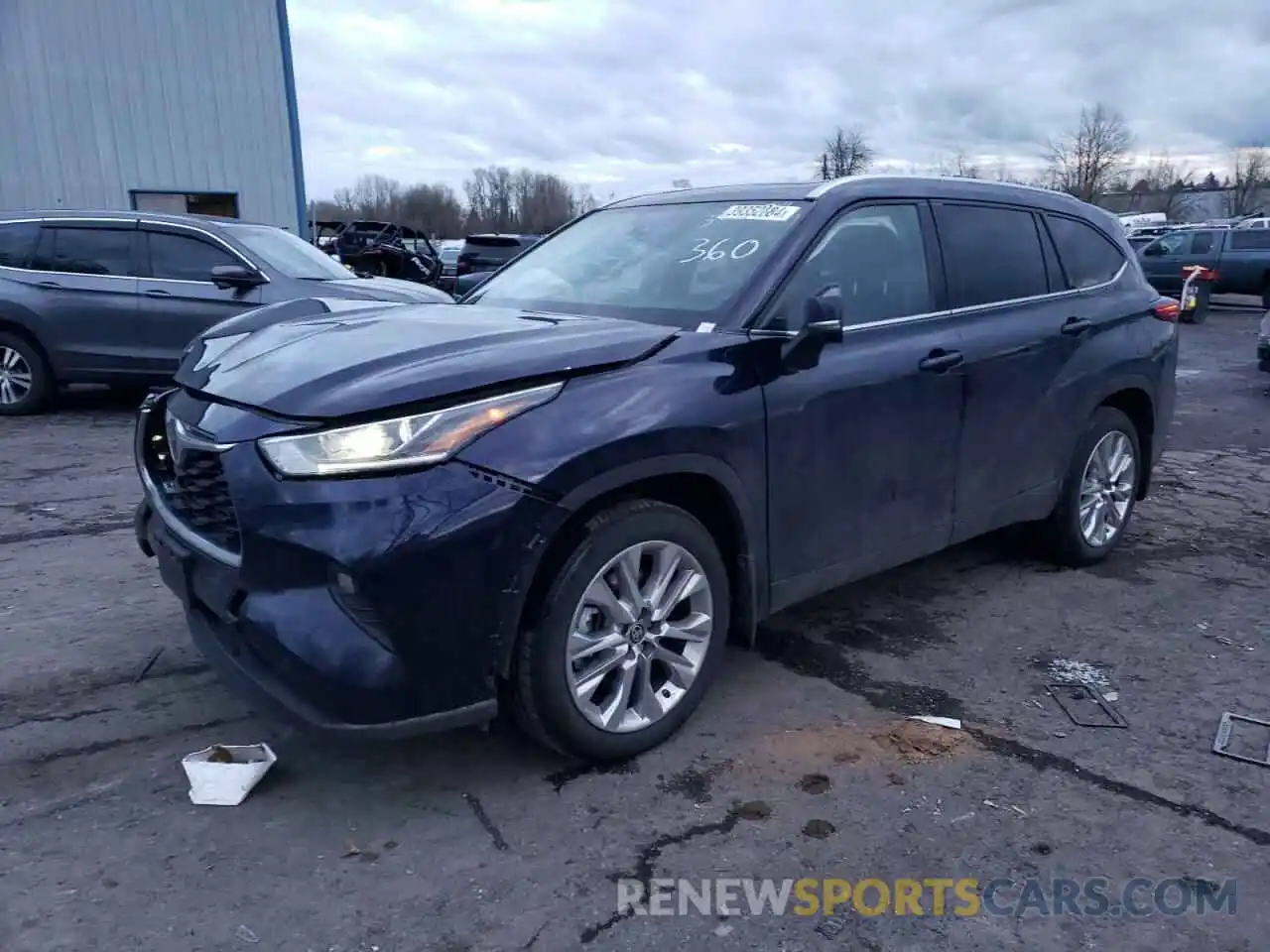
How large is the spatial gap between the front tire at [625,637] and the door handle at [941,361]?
124cm

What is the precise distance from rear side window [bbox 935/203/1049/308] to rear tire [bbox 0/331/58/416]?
8.03 meters

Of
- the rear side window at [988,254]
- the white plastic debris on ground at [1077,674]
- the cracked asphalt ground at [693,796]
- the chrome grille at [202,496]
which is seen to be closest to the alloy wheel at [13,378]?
the cracked asphalt ground at [693,796]

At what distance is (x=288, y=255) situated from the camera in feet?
30.1

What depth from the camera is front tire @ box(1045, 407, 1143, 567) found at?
4.82 metres

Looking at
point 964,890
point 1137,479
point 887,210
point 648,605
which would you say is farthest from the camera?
point 1137,479

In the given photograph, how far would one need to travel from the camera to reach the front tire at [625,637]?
2850mm

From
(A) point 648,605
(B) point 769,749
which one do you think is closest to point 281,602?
(A) point 648,605

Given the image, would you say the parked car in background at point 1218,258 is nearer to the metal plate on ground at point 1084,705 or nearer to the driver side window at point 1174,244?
the driver side window at point 1174,244

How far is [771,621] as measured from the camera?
172 inches

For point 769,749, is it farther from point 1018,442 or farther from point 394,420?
point 1018,442

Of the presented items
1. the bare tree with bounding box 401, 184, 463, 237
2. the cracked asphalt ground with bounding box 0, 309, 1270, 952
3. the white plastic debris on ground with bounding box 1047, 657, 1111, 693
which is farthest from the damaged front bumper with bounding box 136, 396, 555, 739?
the bare tree with bounding box 401, 184, 463, 237

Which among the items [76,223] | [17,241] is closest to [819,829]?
[76,223]

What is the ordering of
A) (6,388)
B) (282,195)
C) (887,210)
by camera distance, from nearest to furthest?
(887,210), (6,388), (282,195)

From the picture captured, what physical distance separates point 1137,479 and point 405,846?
4.32 metres
